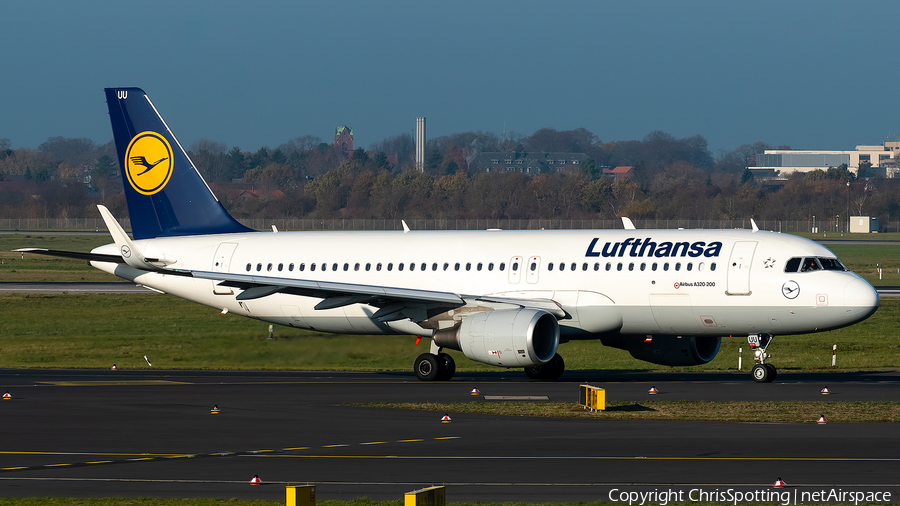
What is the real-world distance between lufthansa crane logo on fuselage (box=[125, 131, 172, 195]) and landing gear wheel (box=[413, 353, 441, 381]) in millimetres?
12013

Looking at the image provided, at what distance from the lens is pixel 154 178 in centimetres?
4122

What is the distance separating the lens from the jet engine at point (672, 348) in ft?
116

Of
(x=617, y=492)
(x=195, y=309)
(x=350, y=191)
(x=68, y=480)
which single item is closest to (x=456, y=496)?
(x=617, y=492)

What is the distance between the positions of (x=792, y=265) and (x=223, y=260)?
1812cm

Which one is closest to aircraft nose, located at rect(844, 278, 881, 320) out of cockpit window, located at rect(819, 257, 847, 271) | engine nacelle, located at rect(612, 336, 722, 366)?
cockpit window, located at rect(819, 257, 847, 271)

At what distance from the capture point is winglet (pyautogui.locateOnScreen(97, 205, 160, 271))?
35.6m

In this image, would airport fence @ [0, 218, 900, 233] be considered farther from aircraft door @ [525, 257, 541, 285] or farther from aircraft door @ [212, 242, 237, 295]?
aircraft door @ [525, 257, 541, 285]

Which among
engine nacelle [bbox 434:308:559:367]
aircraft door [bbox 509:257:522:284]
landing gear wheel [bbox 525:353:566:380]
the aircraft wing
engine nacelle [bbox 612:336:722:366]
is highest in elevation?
aircraft door [bbox 509:257:522:284]

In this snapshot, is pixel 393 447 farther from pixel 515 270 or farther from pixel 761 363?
pixel 761 363

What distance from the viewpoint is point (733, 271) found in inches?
1296

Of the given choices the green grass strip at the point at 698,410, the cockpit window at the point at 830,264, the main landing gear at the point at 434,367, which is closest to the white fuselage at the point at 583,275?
the cockpit window at the point at 830,264

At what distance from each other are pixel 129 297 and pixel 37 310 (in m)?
6.48

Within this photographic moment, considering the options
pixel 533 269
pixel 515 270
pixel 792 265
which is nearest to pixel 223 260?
pixel 515 270

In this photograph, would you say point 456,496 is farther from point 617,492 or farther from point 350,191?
point 350,191
